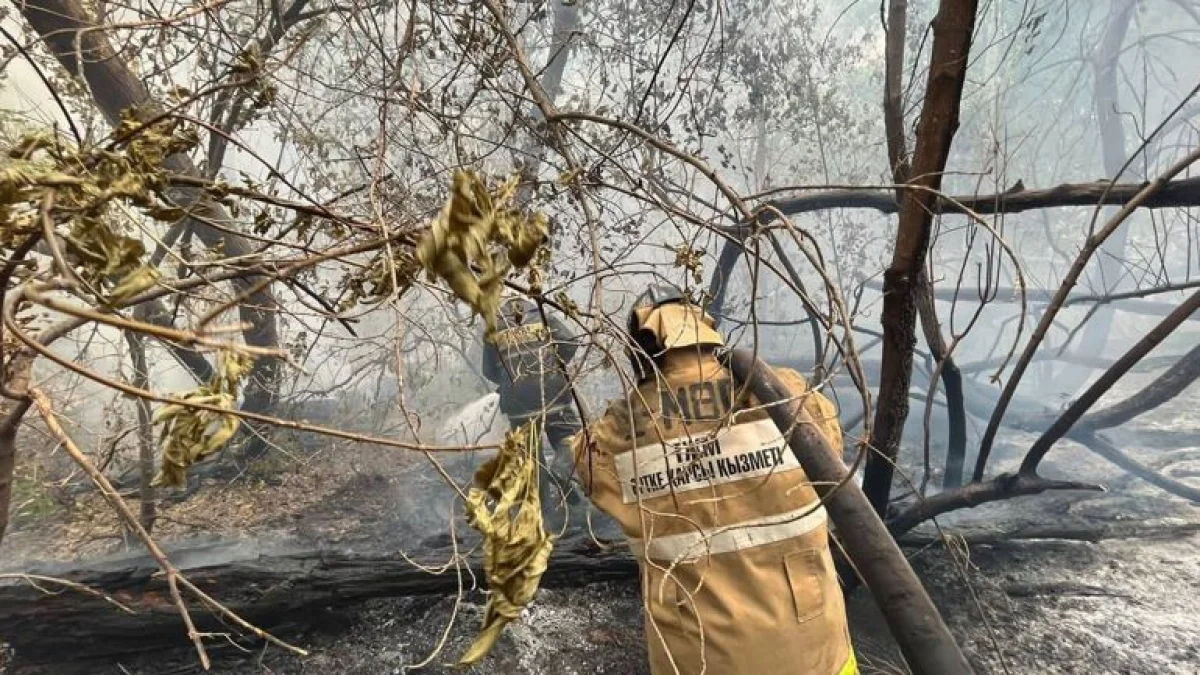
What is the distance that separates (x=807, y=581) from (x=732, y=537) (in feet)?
0.89

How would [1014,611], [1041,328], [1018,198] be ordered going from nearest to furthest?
[1041,328], [1018,198], [1014,611]

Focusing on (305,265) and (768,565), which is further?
(768,565)

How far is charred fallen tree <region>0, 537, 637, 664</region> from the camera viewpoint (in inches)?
88.0

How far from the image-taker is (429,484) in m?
4.62

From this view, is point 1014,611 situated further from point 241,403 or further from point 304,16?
point 241,403

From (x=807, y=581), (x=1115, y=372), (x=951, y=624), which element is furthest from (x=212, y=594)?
(x=1115, y=372)

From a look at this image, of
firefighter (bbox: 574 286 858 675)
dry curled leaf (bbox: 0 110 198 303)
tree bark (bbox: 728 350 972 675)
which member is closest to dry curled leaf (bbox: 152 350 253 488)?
dry curled leaf (bbox: 0 110 198 303)

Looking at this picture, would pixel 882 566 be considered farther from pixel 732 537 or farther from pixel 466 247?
pixel 466 247

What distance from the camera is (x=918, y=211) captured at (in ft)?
5.70

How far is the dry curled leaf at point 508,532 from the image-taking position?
637 millimetres

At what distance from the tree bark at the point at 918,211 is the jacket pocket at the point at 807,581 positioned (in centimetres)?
36

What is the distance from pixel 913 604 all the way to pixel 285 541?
3.49m

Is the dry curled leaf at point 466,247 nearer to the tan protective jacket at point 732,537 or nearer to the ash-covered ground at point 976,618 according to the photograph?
the tan protective jacket at point 732,537

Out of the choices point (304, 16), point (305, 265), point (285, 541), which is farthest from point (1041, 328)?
point (285, 541)
